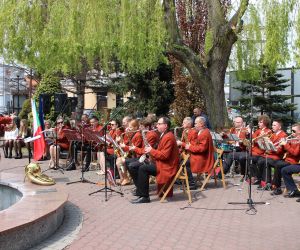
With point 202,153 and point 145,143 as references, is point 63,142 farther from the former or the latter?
point 145,143

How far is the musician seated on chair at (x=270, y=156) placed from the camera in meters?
10.2

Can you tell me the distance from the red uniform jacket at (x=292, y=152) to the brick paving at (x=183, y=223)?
79cm

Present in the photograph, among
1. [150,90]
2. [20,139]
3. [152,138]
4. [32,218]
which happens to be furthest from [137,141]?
[150,90]

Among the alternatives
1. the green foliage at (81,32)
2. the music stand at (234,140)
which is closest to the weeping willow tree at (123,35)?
the green foliage at (81,32)

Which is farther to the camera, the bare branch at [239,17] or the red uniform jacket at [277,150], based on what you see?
the bare branch at [239,17]

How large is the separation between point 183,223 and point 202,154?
9.64 feet

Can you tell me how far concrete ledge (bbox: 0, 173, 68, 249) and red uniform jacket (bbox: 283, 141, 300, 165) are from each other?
451 cm

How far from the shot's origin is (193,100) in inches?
916

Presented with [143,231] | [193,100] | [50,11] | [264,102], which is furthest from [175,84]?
[143,231]

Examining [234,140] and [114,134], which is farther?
[114,134]

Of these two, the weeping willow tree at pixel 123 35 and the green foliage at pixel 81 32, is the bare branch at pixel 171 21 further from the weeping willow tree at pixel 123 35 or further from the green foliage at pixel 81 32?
the green foliage at pixel 81 32

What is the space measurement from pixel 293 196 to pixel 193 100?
13.7 meters

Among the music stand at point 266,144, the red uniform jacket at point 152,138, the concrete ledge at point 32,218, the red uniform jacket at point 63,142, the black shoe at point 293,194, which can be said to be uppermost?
the red uniform jacket at point 152,138

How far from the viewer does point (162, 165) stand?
30.9 ft
